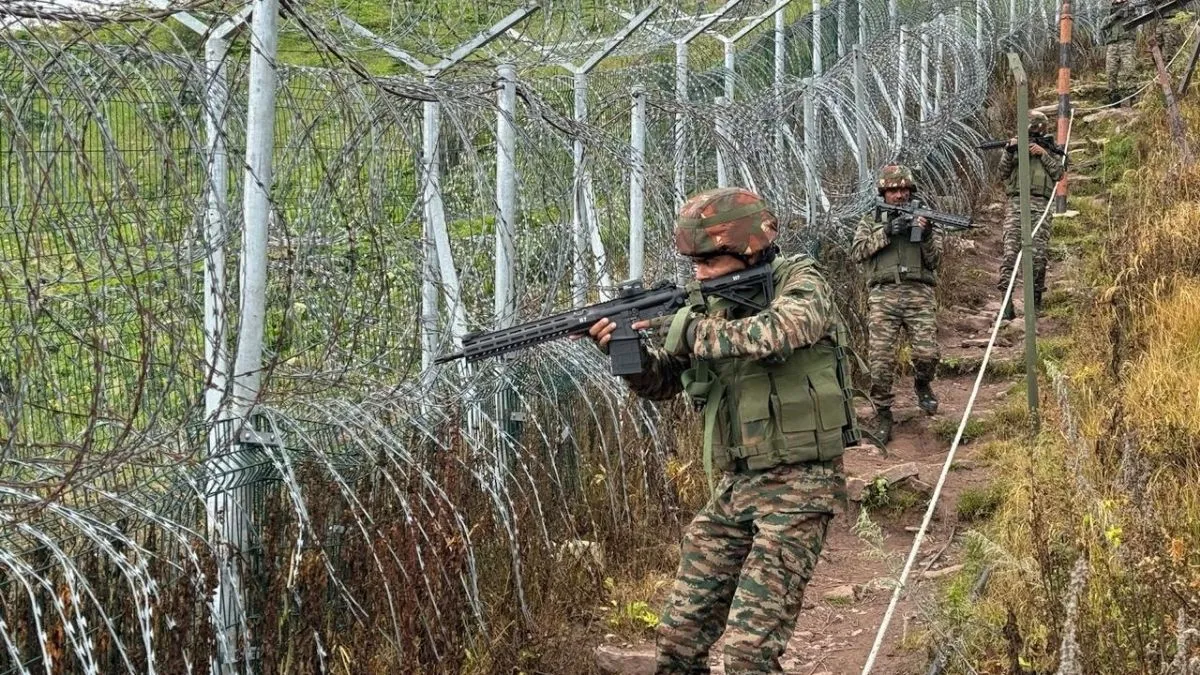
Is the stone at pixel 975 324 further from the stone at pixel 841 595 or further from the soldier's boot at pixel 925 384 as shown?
the stone at pixel 841 595

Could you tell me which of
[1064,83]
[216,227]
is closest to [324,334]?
[216,227]

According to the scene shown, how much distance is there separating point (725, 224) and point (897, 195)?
4357 millimetres

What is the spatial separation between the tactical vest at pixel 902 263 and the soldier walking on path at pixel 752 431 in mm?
4114

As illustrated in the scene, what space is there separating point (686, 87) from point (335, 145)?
2.77m

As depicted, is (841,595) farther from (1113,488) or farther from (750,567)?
(750,567)

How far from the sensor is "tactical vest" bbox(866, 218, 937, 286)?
7543 millimetres

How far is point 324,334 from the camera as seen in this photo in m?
4.22

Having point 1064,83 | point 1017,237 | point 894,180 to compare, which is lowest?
point 1017,237

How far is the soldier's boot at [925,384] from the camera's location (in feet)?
25.2

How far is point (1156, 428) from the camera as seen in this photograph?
15.8ft

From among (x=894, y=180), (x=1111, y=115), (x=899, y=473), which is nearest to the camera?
(x=899, y=473)

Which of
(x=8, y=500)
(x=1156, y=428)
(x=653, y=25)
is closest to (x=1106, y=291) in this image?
(x=1156, y=428)

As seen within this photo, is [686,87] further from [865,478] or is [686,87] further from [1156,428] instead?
[1156,428]

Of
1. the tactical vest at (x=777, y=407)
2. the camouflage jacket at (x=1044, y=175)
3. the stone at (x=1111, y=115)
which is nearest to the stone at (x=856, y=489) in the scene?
the tactical vest at (x=777, y=407)
